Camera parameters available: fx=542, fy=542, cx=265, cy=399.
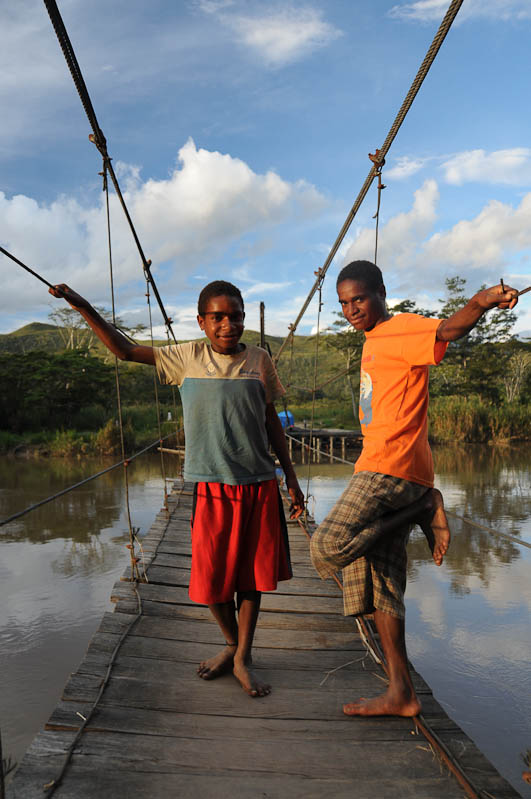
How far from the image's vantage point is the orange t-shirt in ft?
3.34

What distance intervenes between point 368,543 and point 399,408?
266mm

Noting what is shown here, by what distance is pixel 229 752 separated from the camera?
1.00 m

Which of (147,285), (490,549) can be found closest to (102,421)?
(490,549)

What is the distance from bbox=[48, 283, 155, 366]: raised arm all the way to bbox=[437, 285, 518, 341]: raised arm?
2.03 ft

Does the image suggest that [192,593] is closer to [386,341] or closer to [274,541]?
[274,541]

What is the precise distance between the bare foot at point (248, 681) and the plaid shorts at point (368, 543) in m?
0.28

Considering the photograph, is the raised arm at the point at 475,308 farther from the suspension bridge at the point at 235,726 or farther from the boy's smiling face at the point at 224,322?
the suspension bridge at the point at 235,726

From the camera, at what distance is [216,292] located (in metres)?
1.20

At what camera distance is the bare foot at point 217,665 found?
127cm

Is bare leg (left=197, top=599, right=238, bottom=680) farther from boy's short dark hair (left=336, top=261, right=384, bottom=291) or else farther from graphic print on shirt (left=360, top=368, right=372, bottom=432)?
boy's short dark hair (left=336, top=261, right=384, bottom=291)

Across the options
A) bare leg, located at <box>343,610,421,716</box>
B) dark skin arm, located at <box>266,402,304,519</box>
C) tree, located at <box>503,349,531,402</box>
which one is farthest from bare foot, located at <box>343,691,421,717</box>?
tree, located at <box>503,349,531,402</box>

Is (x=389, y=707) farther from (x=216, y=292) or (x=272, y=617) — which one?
(x=216, y=292)

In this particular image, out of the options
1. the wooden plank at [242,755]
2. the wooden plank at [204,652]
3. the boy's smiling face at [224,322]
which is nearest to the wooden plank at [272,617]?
the wooden plank at [204,652]

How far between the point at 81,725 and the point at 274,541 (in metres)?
0.52
